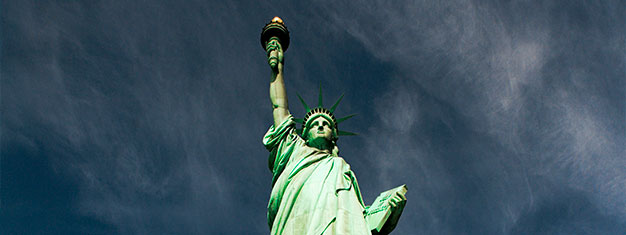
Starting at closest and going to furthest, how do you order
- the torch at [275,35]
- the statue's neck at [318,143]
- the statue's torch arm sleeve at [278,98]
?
1. the statue's neck at [318,143]
2. the statue's torch arm sleeve at [278,98]
3. the torch at [275,35]

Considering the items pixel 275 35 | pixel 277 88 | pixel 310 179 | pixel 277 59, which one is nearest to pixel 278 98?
pixel 277 88

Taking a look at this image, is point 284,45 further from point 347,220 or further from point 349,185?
point 347,220

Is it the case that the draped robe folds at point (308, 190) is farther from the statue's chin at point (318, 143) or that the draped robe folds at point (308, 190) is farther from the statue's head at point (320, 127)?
the statue's head at point (320, 127)

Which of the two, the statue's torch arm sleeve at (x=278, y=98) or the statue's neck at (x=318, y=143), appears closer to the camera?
the statue's neck at (x=318, y=143)

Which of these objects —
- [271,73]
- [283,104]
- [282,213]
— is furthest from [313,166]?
[271,73]

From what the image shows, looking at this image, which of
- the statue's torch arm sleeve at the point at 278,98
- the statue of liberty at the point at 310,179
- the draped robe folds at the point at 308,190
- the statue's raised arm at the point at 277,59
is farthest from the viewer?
the statue's raised arm at the point at 277,59

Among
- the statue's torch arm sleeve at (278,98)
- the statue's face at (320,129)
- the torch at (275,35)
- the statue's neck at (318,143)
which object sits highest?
the torch at (275,35)

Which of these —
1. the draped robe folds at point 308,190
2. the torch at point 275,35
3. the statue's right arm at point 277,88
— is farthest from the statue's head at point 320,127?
the torch at point 275,35
